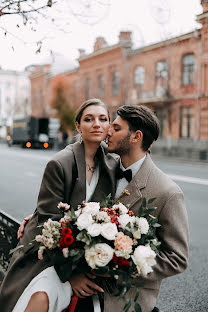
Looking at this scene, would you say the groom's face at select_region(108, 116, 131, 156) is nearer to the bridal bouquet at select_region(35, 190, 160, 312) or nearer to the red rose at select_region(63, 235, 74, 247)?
the bridal bouquet at select_region(35, 190, 160, 312)

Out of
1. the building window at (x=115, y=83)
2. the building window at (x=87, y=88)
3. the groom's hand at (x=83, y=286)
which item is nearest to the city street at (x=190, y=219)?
the groom's hand at (x=83, y=286)

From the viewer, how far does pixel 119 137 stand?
284cm

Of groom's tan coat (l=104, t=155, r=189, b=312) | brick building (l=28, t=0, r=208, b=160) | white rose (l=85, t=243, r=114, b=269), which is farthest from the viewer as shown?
brick building (l=28, t=0, r=208, b=160)

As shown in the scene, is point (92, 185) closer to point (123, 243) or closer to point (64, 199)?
point (64, 199)

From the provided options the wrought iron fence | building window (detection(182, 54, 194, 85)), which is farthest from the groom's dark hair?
building window (detection(182, 54, 194, 85))

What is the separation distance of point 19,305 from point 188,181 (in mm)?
13173

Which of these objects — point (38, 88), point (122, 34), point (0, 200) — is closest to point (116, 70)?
point (122, 34)

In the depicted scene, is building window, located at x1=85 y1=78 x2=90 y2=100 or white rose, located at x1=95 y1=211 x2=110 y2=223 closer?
white rose, located at x1=95 y1=211 x2=110 y2=223

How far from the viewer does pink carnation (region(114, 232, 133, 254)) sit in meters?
2.14

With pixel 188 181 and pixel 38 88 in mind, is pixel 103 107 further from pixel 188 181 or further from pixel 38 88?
pixel 38 88

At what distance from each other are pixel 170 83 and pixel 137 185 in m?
31.9

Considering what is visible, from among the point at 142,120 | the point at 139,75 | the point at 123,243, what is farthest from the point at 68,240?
the point at 139,75

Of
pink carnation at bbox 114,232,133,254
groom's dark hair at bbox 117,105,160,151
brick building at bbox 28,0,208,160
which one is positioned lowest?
pink carnation at bbox 114,232,133,254

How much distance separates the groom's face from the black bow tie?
14 centimetres
